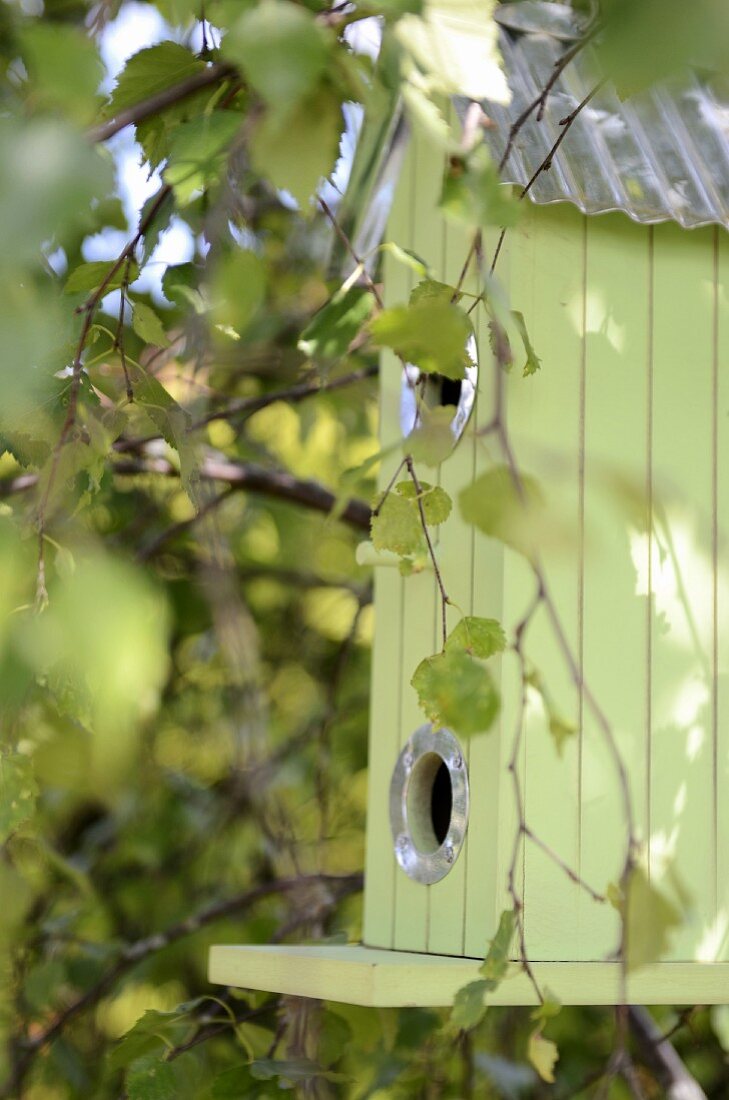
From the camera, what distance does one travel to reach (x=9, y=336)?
23.9 inches

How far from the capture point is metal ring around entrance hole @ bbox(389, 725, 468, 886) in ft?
5.14

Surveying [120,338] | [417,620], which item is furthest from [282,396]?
[120,338]

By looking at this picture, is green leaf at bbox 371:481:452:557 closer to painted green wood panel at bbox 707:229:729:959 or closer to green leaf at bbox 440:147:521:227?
green leaf at bbox 440:147:521:227

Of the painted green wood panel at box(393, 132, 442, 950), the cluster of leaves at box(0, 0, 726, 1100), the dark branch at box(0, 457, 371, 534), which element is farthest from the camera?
the dark branch at box(0, 457, 371, 534)

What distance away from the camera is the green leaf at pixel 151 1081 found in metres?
1.59

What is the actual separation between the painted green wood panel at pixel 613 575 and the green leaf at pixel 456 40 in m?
0.76

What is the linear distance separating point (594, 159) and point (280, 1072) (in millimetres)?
1107

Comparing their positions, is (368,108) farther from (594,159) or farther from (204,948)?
(204,948)

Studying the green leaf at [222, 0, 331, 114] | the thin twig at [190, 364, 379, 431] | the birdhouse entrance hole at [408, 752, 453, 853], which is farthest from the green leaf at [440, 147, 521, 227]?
the thin twig at [190, 364, 379, 431]

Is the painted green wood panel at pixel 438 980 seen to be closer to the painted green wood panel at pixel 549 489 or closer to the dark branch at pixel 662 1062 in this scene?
the painted green wood panel at pixel 549 489

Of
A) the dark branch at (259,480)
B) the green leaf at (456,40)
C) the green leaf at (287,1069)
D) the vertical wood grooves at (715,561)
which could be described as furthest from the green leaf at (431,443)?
the dark branch at (259,480)

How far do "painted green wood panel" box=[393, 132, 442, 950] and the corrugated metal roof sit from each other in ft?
0.55

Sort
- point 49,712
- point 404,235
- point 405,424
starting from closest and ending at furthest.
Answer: point 405,424 → point 404,235 → point 49,712

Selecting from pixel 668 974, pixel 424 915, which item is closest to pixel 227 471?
pixel 424 915
